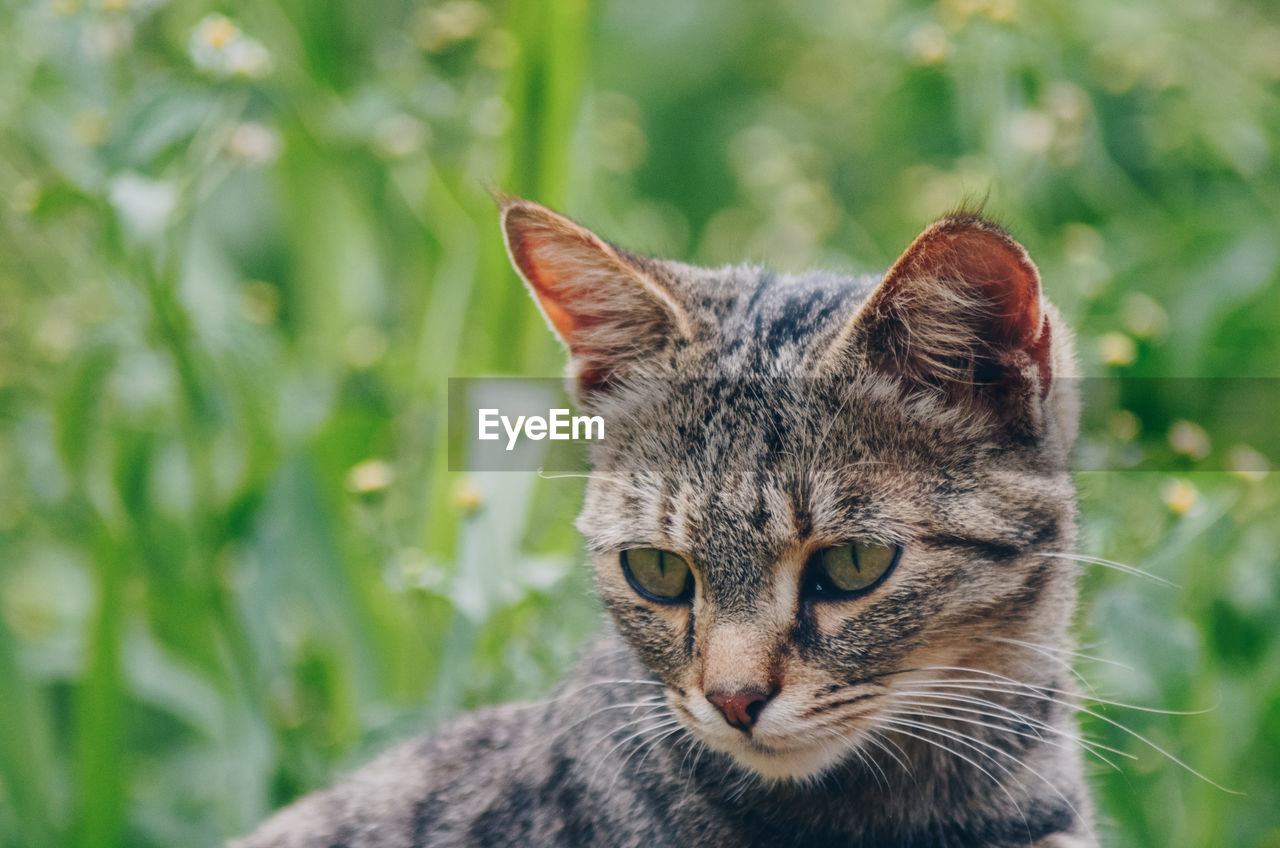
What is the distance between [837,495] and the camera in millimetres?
1305

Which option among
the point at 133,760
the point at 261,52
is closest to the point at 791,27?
the point at 261,52

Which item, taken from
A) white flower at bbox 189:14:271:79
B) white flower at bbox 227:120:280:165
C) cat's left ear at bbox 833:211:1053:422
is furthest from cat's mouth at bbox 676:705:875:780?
white flower at bbox 227:120:280:165

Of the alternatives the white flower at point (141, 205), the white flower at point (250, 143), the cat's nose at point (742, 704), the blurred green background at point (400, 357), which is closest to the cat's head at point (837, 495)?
the cat's nose at point (742, 704)

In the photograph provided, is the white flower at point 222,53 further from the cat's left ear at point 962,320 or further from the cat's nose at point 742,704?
the cat's nose at point 742,704

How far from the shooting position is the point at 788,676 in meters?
1.27

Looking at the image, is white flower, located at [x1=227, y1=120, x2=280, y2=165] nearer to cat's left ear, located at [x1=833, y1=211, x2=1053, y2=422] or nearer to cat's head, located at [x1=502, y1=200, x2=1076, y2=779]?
cat's head, located at [x1=502, y1=200, x2=1076, y2=779]

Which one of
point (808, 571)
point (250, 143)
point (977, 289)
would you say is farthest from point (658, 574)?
point (250, 143)

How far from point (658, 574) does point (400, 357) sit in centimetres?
132

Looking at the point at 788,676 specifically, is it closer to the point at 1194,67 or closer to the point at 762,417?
the point at 762,417

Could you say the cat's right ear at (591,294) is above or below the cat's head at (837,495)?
above

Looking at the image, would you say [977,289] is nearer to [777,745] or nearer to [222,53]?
[777,745]

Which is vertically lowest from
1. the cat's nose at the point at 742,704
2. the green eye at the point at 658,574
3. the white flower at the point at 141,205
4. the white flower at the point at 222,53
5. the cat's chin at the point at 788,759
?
the cat's chin at the point at 788,759

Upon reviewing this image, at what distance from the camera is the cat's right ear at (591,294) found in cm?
141

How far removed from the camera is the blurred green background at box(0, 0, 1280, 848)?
1.88 m
